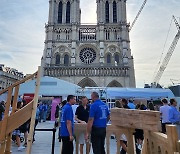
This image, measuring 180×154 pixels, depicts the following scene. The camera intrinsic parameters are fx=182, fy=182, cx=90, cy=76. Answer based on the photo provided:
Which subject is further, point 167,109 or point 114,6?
point 114,6

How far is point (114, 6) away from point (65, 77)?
20.4m

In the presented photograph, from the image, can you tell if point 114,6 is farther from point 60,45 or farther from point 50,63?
point 50,63

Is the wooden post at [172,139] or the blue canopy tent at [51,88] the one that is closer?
the wooden post at [172,139]

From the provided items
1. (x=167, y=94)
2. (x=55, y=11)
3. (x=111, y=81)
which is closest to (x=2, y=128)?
(x=167, y=94)

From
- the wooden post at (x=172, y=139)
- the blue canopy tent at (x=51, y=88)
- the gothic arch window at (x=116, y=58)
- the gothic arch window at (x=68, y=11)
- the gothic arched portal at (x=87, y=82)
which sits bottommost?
the wooden post at (x=172, y=139)

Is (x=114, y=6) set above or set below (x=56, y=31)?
above

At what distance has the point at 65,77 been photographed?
124ft

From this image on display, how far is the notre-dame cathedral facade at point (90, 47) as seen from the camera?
1471 inches

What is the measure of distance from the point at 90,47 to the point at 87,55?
6.28ft

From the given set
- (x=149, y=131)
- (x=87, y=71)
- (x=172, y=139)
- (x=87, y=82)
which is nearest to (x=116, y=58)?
(x=87, y=71)

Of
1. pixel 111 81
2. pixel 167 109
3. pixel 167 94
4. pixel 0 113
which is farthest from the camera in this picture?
pixel 111 81

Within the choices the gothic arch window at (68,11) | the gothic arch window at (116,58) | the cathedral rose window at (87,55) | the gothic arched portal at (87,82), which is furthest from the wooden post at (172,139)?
the gothic arch window at (68,11)

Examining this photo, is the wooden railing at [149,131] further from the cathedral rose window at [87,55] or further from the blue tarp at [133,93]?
the cathedral rose window at [87,55]

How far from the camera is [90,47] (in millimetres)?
39781
